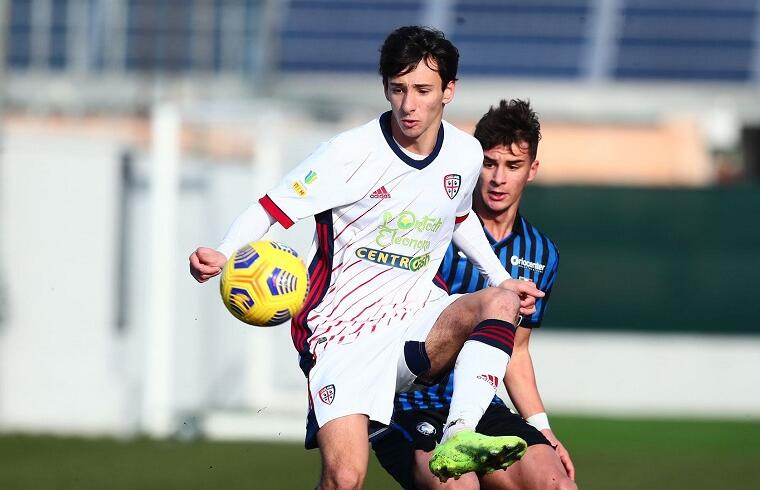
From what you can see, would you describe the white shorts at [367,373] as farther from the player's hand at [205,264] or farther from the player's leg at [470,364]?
the player's hand at [205,264]

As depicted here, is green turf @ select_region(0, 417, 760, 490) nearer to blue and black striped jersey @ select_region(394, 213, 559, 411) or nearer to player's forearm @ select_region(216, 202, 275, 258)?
blue and black striped jersey @ select_region(394, 213, 559, 411)

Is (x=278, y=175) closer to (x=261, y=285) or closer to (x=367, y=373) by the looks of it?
(x=367, y=373)

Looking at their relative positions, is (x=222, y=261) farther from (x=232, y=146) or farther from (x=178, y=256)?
(x=232, y=146)

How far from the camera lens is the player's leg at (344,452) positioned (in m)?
6.57

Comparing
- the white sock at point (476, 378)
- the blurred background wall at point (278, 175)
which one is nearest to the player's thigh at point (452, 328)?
the white sock at point (476, 378)

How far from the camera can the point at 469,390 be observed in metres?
6.45

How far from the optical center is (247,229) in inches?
263

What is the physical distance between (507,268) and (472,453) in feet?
4.97

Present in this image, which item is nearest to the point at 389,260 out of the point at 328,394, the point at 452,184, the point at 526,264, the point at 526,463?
the point at 452,184

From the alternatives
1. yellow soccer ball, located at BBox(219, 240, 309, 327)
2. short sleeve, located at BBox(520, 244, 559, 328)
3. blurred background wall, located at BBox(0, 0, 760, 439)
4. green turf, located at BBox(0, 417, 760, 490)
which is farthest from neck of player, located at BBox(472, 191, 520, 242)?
blurred background wall, located at BBox(0, 0, 760, 439)

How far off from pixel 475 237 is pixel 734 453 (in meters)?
7.82

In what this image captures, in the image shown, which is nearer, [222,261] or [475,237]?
[222,261]

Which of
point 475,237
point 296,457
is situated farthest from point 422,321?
point 296,457

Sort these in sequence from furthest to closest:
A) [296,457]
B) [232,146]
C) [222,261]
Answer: [232,146], [296,457], [222,261]
